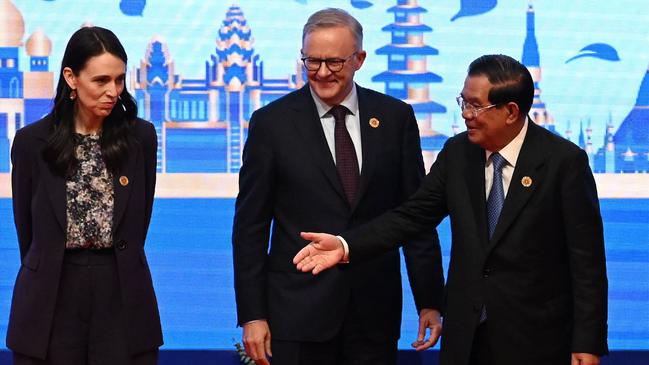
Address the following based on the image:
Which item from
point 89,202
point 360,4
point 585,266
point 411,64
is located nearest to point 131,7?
point 360,4

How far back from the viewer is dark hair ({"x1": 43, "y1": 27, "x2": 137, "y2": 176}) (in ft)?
9.86

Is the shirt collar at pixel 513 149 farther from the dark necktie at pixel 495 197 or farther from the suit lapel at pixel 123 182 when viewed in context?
the suit lapel at pixel 123 182

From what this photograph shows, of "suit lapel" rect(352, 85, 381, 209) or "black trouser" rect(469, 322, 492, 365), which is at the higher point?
"suit lapel" rect(352, 85, 381, 209)

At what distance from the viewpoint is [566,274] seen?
2896 millimetres

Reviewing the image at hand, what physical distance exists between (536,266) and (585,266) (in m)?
0.13

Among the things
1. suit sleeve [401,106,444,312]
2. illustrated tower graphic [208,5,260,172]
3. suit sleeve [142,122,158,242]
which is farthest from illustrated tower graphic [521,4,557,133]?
suit sleeve [142,122,158,242]

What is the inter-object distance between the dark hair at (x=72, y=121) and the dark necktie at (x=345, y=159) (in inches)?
23.6

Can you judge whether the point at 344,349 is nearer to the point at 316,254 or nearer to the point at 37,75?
the point at 316,254

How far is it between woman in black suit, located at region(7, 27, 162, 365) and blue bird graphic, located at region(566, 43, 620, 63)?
6.86ft

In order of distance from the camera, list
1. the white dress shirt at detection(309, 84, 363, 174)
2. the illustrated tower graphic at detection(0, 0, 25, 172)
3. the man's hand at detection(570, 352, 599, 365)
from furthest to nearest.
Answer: the illustrated tower graphic at detection(0, 0, 25, 172) → the white dress shirt at detection(309, 84, 363, 174) → the man's hand at detection(570, 352, 599, 365)

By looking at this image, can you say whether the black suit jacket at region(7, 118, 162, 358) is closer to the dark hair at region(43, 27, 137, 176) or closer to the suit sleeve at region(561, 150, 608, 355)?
the dark hair at region(43, 27, 137, 176)

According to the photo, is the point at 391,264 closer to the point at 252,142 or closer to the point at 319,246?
the point at 319,246

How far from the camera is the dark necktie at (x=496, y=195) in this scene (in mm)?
2916

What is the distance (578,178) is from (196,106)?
202 cm
